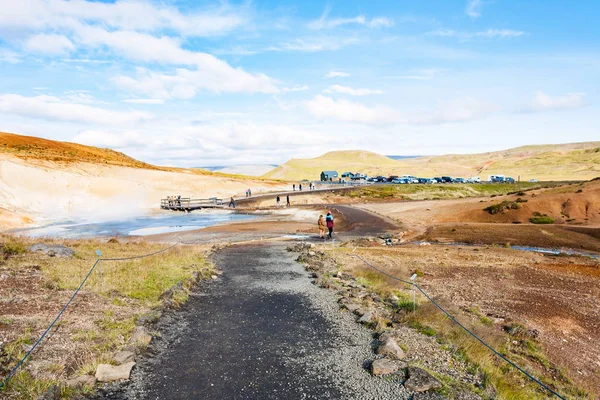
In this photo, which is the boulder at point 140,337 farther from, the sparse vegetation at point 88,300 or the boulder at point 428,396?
the boulder at point 428,396

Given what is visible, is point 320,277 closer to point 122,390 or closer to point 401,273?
point 401,273

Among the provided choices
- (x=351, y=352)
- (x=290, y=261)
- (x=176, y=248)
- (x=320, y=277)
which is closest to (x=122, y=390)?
(x=351, y=352)

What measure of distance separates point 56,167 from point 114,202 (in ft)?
51.9

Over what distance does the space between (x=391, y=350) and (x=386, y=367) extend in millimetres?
993

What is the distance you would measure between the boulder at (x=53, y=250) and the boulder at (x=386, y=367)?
64.3ft

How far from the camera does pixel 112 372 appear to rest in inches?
374

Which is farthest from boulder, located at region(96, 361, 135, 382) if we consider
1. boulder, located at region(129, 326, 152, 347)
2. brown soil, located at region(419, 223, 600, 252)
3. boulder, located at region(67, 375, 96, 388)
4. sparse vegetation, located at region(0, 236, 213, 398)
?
brown soil, located at region(419, 223, 600, 252)

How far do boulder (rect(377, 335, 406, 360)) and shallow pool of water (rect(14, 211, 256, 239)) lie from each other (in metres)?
36.8

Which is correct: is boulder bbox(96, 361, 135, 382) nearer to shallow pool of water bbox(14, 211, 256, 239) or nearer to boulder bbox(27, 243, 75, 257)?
boulder bbox(27, 243, 75, 257)

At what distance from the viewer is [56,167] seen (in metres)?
79.0

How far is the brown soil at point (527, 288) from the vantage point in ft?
46.1

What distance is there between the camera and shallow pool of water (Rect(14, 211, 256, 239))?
44.1 metres

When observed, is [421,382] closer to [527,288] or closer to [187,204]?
[527,288]

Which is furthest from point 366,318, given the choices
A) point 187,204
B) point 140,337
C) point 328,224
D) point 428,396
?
point 187,204
